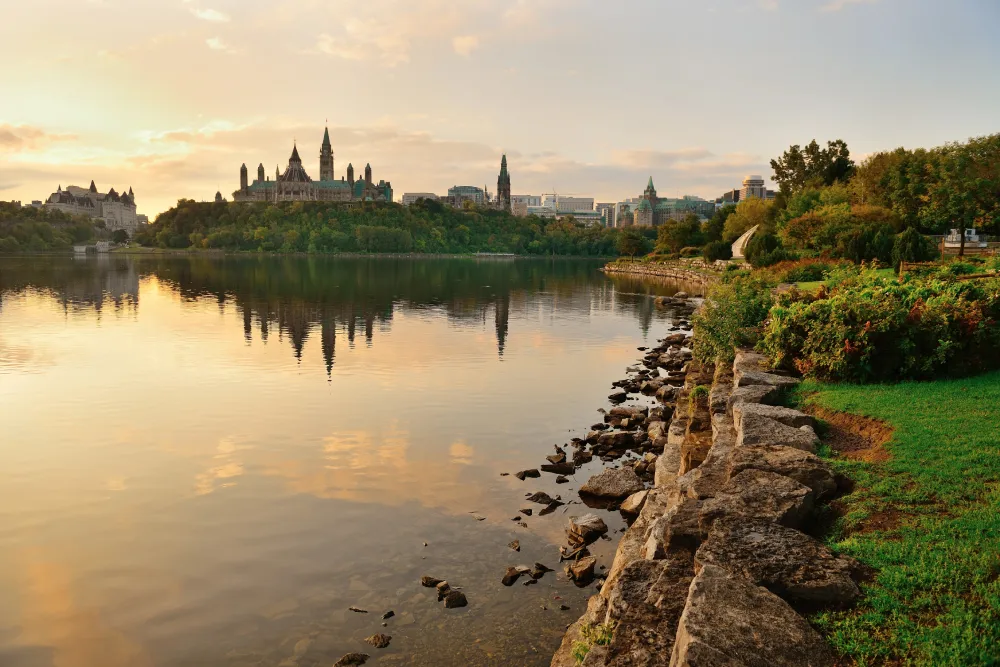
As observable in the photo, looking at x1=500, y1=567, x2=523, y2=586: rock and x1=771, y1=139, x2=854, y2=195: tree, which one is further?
x1=771, y1=139, x2=854, y2=195: tree

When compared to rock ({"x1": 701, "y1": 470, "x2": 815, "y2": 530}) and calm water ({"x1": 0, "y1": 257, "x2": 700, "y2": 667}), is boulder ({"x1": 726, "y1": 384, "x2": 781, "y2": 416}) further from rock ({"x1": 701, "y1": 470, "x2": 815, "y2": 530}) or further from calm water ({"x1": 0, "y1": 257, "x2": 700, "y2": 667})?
rock ({"x1": 701, "y1": 470, "x2": 815, "y2": 530})

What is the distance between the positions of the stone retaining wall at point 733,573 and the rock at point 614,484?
3.29 m

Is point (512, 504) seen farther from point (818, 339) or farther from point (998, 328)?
point (998, 328)

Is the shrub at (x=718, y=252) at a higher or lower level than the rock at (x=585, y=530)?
higher

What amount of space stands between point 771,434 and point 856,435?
1557 millimetres

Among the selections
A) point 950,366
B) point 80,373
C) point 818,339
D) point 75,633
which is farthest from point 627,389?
point 80,373

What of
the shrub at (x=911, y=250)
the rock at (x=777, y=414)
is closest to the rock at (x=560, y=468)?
the rock at (x=777, y=414)

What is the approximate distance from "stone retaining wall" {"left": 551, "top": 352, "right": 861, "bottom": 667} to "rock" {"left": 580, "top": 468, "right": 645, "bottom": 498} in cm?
329

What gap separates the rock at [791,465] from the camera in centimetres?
819

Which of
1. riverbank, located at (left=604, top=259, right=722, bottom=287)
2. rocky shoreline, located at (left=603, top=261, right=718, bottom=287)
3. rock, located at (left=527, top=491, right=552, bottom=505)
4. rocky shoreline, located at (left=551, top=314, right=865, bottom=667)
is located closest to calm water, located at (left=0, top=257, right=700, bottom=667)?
rock, located at (left=527, top=491, right=552, bottom=505)

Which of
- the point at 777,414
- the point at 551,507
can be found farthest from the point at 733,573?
the point at 551,507

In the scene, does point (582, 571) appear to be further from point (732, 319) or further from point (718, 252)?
point (718, 252)

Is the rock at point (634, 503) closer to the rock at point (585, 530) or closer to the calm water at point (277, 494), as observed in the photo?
the rock at point (585, 530)

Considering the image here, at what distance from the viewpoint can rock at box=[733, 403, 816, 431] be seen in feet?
35.1
